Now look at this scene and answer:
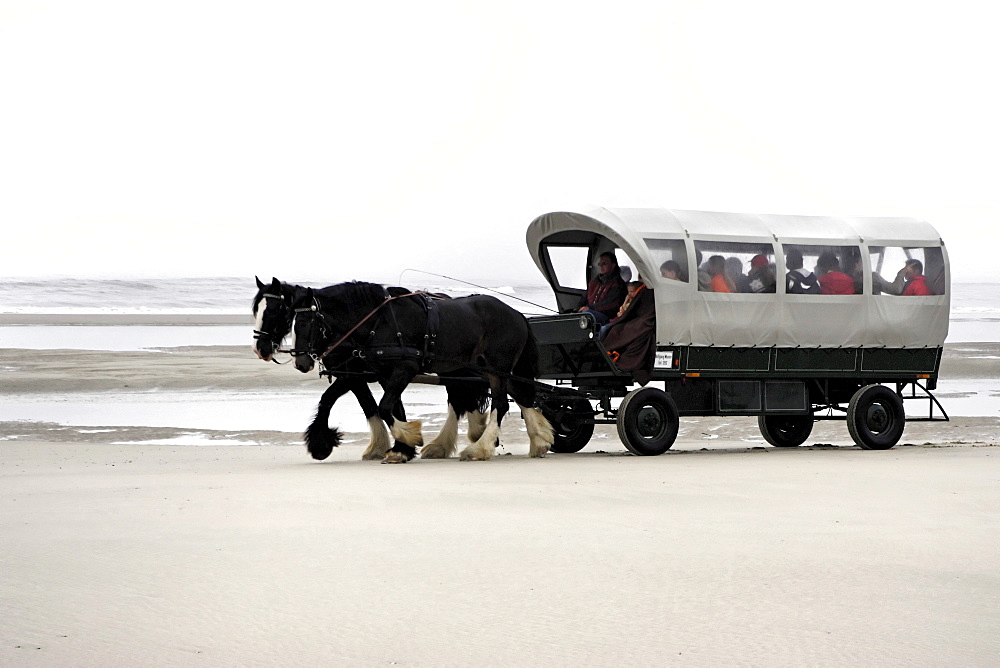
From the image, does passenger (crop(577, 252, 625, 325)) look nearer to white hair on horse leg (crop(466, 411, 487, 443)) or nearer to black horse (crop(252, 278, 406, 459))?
white hair on horse leg (crop(466, 411, 487, 443))

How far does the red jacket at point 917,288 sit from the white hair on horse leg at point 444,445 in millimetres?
5112

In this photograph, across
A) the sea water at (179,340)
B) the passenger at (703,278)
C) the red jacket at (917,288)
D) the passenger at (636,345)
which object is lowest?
the sea water at (179,340)

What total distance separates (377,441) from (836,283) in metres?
5.13

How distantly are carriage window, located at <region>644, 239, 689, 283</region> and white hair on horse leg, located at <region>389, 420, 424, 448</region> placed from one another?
2.94 meters

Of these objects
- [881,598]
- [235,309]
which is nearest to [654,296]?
[881,598]

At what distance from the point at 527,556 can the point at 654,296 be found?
21.7ft

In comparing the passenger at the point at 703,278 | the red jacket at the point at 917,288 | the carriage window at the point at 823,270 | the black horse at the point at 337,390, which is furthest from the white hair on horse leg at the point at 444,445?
the red jacket at the point at 917,288

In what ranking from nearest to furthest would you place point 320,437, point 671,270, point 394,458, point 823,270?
point 394,458 < point 320,437 < point 671,270 < point 823,270

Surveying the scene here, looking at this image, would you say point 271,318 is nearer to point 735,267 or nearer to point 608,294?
point 608,294

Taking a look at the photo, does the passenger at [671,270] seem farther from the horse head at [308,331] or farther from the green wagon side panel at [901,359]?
the horse head at [308,331]

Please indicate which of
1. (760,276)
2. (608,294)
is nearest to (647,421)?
(608,294)

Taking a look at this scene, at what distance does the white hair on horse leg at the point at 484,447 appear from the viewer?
1191 cm

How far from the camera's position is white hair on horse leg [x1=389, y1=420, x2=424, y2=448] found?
11391mm

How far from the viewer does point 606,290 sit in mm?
13047
